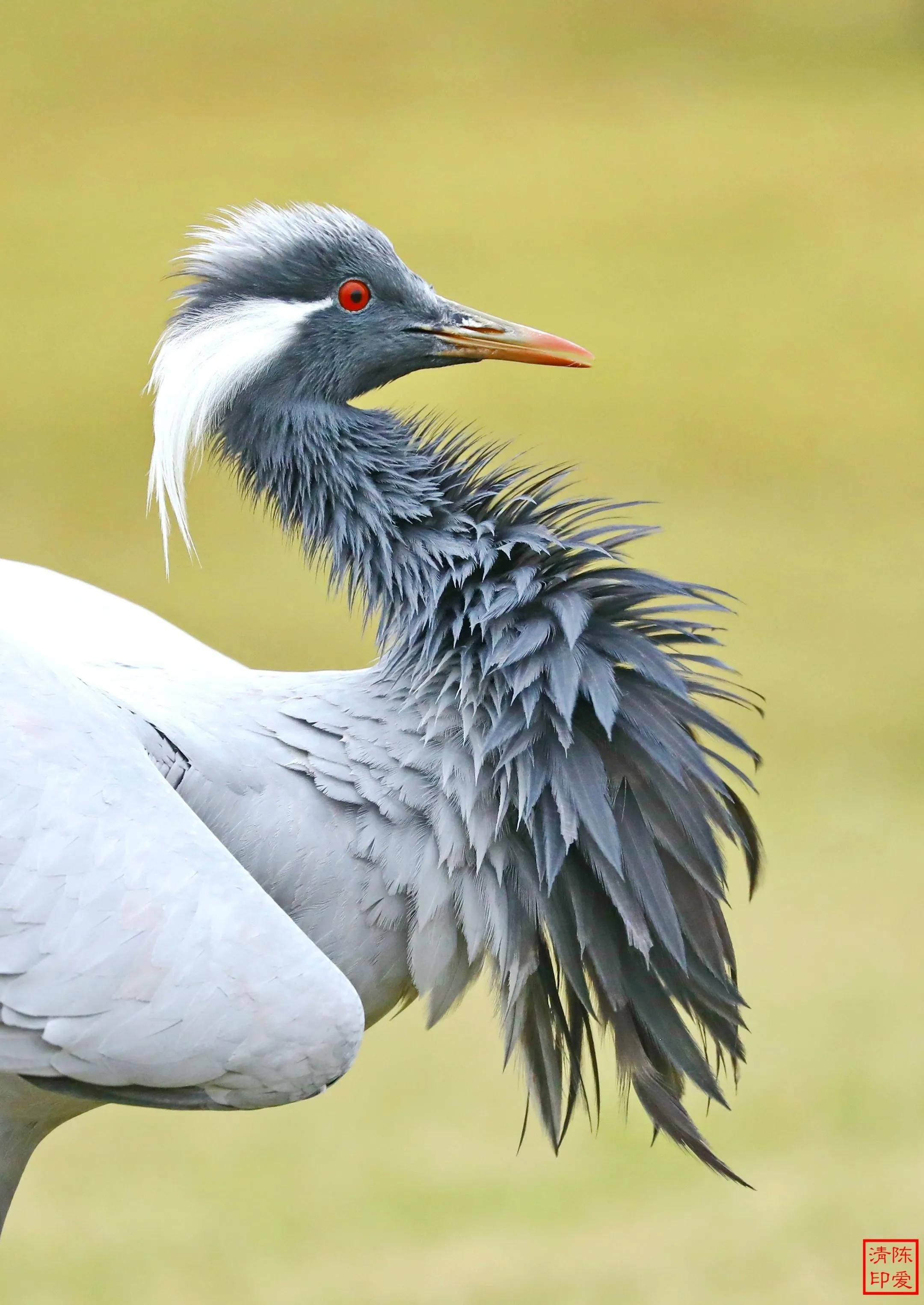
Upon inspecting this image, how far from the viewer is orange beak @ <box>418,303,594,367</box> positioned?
102 cm

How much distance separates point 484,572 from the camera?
37.6 inches

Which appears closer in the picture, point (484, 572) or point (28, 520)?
point (484, 572)

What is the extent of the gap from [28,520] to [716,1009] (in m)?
2.65

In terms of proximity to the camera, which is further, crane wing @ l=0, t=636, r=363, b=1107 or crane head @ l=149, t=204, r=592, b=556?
crane head @ l=149, t=204, r=592, b=556

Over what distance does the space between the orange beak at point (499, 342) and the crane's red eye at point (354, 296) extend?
44 millimetres

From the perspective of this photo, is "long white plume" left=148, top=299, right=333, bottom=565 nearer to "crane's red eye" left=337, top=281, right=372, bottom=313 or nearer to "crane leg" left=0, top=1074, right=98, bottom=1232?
"crane's red eye" left=337, top=281, right=372, bottom=313

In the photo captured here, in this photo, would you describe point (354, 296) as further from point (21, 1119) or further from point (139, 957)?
point (21, 1119)

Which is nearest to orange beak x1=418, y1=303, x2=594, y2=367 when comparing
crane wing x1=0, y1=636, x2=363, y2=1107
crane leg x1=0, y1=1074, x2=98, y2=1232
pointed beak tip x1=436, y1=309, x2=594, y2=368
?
pointed beak tip x1=436, y1=309, x2=594, y2=368

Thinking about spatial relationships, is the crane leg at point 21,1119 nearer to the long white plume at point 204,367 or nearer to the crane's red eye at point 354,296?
the long white plume at point 204,367

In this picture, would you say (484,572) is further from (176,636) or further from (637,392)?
(637,392)

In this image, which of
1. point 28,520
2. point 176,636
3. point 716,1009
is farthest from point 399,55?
point 716,1009

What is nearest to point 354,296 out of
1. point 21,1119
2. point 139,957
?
point 139,957

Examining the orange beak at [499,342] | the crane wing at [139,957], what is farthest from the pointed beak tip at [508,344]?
the crane wing at [139,957]

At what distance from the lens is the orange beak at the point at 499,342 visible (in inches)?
40.3
